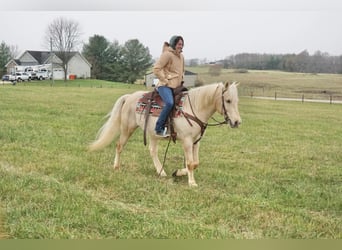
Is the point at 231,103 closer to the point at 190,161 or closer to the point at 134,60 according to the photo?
the point at 190,161

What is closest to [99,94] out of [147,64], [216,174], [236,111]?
[147,64]

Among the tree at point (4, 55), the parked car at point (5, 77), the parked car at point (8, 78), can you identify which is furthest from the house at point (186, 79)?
the parked car at point (5, 77)

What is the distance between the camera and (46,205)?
356 centimetres

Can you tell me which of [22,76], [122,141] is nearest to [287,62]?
[122,141]

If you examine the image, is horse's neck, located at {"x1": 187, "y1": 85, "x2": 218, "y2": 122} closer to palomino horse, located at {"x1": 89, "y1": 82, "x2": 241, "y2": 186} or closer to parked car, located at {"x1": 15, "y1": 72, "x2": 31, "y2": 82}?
palomino horse, located at {"x1": 89, "y1": 82, "x2": 241, "y2": 186}

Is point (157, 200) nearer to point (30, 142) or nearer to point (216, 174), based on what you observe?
point (216, 174)

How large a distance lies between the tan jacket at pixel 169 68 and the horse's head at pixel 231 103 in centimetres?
62

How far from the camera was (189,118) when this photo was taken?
4.63 metres

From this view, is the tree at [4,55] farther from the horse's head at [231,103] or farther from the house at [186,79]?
the horse's head at [231,103]

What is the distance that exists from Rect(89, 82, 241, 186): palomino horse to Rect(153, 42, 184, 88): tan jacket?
278 millimetres

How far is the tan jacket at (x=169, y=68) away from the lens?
4387 mm

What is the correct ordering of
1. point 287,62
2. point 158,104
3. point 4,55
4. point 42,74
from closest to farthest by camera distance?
point 287,62 → point 4,55 → point 158,104 → point 42,74

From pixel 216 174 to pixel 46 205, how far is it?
2449mm

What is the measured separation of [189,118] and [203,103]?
0.84ft
